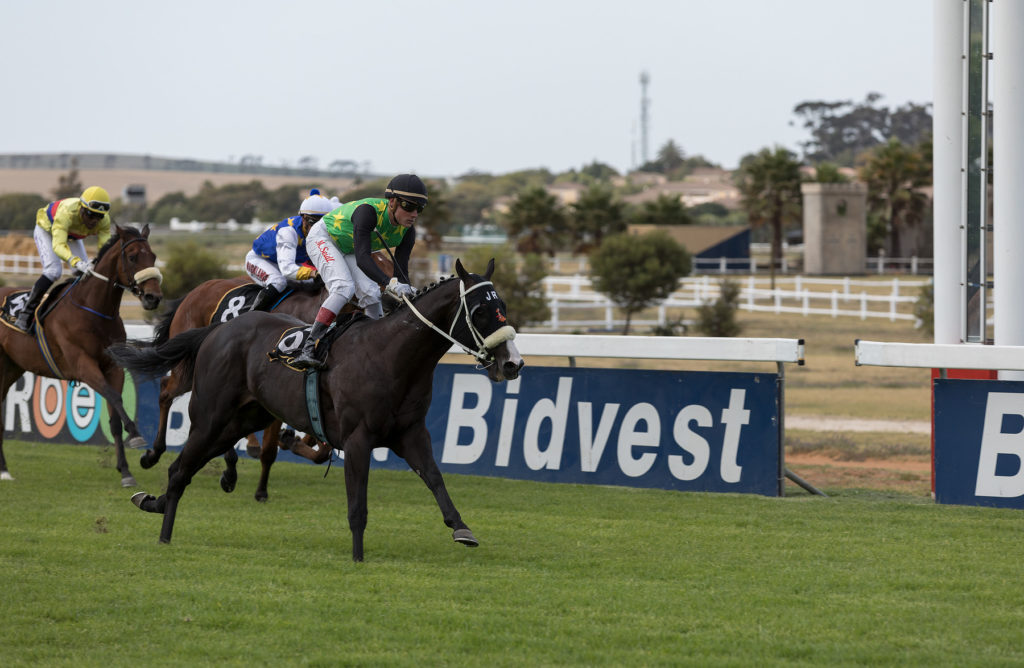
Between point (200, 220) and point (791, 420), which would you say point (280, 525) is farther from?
point (200, 220)

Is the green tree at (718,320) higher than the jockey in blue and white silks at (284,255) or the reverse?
the reverse

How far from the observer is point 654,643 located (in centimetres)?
534

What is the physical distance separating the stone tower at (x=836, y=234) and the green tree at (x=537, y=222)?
41.4 feet

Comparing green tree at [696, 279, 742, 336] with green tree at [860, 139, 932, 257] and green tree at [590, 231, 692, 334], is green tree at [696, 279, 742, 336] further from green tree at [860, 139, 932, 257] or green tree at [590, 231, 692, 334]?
green tree at [860, 139, 932, 257]

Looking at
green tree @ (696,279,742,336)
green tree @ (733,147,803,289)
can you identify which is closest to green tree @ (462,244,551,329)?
green tree @ (696,279,742,336)

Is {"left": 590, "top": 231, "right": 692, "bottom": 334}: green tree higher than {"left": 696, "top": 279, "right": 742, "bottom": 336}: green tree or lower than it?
higher

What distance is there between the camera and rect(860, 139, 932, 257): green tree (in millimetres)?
64500

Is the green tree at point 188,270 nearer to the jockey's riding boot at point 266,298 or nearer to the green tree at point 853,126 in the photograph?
the jockey's riding boot at point 266,298

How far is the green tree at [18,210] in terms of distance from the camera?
303ft

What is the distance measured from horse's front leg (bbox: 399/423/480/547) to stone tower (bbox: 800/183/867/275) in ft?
188

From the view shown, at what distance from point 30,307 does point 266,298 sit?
2.53m

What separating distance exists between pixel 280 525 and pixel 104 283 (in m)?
3.85

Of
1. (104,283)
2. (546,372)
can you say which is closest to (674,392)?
(546,372)

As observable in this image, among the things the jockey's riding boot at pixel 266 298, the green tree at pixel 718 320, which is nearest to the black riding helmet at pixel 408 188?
the jockey's riding boot at pixel 266 298
